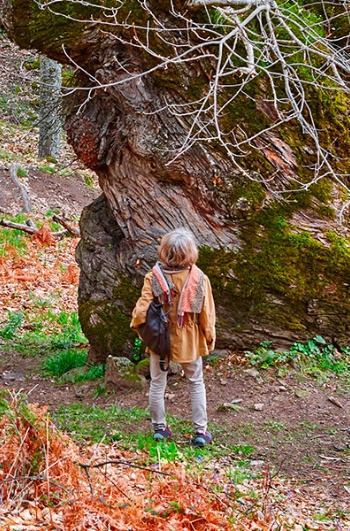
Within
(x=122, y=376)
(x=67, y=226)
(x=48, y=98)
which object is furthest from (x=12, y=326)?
(x=48, y=98)

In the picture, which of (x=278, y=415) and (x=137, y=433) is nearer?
(x=137, y=433)

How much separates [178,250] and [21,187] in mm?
11495

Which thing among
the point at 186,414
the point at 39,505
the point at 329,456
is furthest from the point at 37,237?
the point at 39,505

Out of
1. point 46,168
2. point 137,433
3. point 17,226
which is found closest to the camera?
point 137,433

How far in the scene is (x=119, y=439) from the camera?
5.05 metres

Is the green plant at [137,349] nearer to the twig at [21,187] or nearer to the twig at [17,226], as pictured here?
the twig at [17,226]

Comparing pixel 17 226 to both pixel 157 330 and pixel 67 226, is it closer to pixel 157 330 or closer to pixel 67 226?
pixel 67 226

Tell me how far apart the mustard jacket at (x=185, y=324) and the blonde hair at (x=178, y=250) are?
0.32 feet

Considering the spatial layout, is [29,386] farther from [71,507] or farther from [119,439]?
[71,507]

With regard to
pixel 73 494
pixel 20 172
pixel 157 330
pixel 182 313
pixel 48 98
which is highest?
pixel 48 98

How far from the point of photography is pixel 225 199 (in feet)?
21.2

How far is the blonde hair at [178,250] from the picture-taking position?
4.95 meters

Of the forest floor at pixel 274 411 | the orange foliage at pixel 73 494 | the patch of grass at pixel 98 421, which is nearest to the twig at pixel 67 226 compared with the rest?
the forest floor at pixel 274 411

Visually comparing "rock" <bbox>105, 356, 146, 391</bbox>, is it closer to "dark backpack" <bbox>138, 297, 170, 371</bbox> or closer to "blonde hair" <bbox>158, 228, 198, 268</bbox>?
"dark backpack" <bbox>138, 297, 170, 371</bbox>
